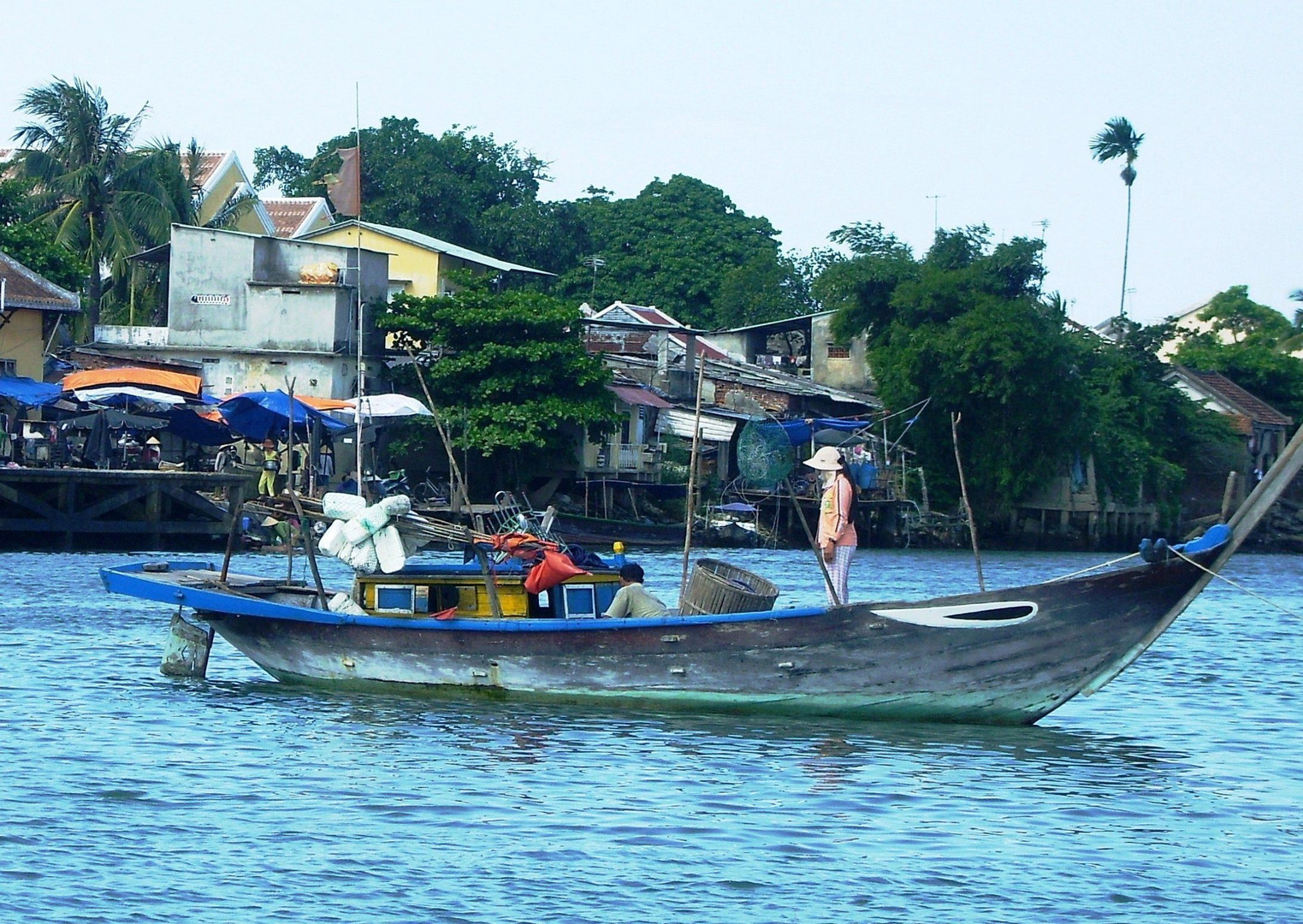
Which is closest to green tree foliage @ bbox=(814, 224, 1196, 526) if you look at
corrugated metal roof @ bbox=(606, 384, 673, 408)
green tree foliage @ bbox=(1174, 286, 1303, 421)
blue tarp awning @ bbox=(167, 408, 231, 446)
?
corrugated metal roof @ bbox=(606, 384, 673, 408)

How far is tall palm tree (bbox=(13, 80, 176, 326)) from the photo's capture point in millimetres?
38625

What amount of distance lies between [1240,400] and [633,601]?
143 ft

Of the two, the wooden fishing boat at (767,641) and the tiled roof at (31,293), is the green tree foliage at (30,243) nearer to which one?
the tiled roof at (31,293)

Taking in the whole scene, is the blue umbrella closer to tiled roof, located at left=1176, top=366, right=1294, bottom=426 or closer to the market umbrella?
the market umbrella

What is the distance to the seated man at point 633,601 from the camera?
12.3 m

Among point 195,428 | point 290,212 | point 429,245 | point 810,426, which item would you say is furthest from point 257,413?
point 290,212

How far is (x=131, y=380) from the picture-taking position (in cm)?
3048

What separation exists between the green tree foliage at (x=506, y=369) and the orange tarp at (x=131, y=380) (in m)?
6.34

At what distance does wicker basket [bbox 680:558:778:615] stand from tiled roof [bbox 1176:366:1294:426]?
41.5 meters

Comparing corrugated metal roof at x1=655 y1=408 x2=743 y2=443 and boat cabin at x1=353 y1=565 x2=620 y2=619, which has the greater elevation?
corrugated metal roof at x1=655 y1=408 x2=743 y2=443

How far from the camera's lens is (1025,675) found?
11773 mm

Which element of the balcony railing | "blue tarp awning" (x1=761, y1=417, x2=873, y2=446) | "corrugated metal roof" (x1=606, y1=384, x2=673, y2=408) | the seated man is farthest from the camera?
"blue tarp awning" (x1=761, y1=417, x2=873, y2=446)

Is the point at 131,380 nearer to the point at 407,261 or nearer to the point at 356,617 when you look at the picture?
the point at 407,261

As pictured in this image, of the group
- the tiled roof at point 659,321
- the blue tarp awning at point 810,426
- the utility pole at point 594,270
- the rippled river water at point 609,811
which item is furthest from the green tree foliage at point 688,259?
the rippled river water at point 609,811
